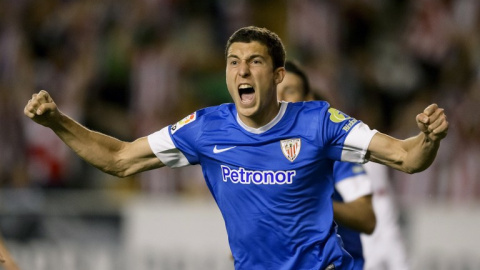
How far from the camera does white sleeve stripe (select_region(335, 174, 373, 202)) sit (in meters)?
6.97

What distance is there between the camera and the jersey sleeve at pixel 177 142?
19.5 ft

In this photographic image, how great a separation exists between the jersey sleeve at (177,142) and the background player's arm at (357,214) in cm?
103

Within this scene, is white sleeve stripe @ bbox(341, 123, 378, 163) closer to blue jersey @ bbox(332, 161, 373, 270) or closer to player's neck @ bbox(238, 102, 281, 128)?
player's neck @ bbox(238, 102, 281, 128)

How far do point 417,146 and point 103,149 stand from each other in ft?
5.79

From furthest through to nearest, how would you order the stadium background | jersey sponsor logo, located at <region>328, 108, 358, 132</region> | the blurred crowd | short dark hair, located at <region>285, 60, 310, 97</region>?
the blurred crowd < the stadium background < short dark hair, located at <region>285, 60, 310, 97</region> < jersey sponsor logo, located at <region>328, 108, 358, 132</region>

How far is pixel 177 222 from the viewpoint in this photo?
11.6 m

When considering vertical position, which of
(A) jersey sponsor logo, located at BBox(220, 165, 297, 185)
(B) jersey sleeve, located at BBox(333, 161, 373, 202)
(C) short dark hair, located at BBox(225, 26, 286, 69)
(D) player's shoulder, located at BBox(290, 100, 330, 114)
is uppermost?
(C) short dark hair, located at BBox(225, 26, 286, 69)

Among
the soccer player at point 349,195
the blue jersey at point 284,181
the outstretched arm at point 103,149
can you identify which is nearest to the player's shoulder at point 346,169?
the soccer player at point 349,195

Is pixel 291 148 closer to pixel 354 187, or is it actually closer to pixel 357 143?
pixel 357 143

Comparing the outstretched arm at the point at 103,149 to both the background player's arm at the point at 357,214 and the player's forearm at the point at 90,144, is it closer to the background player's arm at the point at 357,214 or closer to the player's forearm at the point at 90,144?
the player's forearm at the point at 90,144

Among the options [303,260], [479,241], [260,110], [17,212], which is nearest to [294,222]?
[303,260]

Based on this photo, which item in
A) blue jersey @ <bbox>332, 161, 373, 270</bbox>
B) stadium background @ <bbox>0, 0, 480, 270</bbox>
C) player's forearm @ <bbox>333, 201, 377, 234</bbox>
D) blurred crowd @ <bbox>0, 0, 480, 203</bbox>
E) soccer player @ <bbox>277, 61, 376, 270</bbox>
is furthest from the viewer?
blurred crowd @ <bbox>0, 0, 480, 203</bbox>

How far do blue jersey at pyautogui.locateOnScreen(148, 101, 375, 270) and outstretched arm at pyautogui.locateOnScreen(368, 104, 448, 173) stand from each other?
10cm

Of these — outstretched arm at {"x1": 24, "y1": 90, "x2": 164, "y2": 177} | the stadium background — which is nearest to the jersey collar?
outstretched arm at {"x1": 24, "y1": 90, "x2": 164, "y2": 177}
